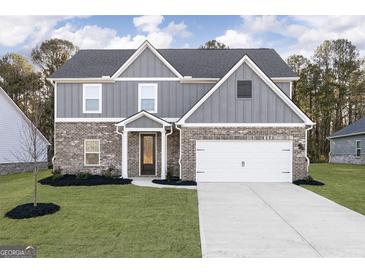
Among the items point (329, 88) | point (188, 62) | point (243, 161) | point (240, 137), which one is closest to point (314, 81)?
point (329, 88)

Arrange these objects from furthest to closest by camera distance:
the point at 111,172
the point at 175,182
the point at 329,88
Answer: the point at 329,88 → the point at 111,172 → the point at 175,182

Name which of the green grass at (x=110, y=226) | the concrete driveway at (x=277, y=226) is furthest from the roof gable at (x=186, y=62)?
the concrete driveway at (x=277, y=226)

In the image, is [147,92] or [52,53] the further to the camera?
[52,53]

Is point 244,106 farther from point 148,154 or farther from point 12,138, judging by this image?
point 12,138

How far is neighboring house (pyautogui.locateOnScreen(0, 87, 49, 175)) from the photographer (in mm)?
22406

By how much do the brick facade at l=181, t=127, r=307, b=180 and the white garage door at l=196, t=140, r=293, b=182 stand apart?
0.22 meters

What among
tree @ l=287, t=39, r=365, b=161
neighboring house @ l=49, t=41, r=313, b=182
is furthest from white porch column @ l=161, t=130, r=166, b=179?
tree @ l=287, t=39, r=365, b=161

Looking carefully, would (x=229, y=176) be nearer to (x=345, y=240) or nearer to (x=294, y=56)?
(x=345, y=240)

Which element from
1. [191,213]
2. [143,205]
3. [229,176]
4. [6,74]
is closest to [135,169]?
[229,176]

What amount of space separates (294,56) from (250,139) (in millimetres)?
28861

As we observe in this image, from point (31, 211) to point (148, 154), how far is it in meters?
9.10

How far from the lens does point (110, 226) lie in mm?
8242

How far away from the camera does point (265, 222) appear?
340 inches
